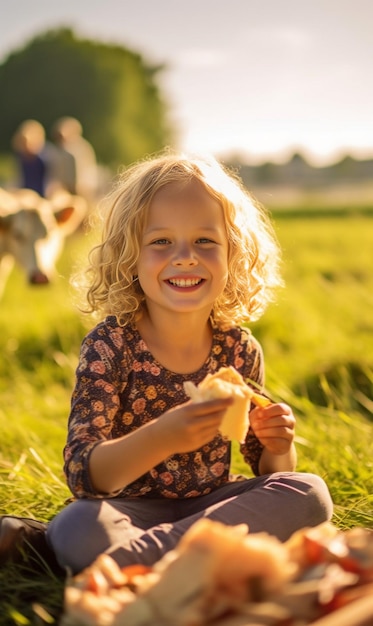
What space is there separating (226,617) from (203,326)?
1.00 meters

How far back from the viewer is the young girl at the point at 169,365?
6.32ft

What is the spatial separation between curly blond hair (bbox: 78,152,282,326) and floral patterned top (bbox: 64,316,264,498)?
0.28 ft

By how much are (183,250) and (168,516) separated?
2.06ft

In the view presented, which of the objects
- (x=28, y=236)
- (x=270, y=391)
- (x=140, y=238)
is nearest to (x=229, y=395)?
(x=140, y=238)

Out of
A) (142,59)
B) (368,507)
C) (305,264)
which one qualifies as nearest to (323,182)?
(142,59)

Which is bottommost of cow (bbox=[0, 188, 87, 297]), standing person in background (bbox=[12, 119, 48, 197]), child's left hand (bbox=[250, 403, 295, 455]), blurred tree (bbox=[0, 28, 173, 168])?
child's left hand (bbox=[250, 403, 295, 455])

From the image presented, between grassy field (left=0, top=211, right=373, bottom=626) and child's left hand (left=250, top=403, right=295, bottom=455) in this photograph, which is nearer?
child's left hand (left=250, top=403, right=295, bottom=455)

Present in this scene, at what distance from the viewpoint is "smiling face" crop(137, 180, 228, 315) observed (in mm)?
2135

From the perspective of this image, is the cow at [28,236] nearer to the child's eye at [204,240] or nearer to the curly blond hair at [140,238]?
the curly blond hair at [140,238]

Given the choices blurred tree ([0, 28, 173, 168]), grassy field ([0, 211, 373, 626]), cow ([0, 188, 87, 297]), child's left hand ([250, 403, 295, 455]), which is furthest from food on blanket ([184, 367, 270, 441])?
blurred tree ([0, 28, 173, 168])

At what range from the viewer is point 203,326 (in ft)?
7.57

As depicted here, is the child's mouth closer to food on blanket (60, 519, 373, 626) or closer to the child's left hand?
the child's left hand

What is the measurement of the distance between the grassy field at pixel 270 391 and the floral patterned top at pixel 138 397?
0.33 meters

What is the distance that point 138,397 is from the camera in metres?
2.20
